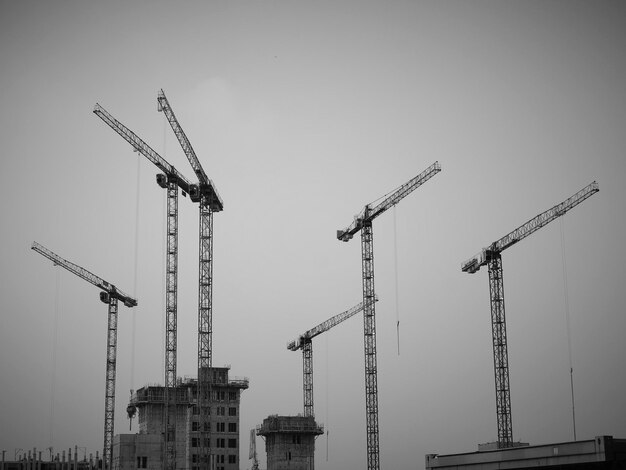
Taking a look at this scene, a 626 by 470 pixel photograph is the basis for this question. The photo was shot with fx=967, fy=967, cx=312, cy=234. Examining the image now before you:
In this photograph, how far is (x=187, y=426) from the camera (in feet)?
573

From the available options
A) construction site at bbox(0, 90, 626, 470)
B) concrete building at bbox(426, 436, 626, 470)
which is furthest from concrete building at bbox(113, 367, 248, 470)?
concrete building at bbox(426, 436, 626, 470)

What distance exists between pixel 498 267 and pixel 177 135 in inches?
2182

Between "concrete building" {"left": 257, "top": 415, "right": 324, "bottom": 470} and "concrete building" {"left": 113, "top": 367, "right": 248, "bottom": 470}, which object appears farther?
"concrete building" {"left": 257, "top": 415, "right": 324, "bottom": 470}

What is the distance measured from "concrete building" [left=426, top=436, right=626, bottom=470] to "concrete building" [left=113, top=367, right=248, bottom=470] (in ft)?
280

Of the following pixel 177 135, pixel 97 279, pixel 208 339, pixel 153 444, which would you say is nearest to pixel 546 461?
pixel 208 339

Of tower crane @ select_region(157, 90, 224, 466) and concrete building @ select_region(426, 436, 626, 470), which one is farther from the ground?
tower crane @ select_region(157, 90, 224, 466)

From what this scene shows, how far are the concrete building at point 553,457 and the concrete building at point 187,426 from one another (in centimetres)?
8544

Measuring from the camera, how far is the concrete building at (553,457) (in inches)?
2749

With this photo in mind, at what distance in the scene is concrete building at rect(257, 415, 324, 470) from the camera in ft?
574

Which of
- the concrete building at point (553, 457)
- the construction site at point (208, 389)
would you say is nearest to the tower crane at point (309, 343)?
the construction site at point (208, 389)

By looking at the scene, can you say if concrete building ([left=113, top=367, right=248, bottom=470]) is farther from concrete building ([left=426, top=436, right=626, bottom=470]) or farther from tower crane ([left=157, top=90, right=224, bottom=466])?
concrete building ([left=426, top=436, right=626, bottom=470])

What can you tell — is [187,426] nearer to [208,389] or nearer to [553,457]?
[208,389]

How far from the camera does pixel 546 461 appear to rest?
2960 inches

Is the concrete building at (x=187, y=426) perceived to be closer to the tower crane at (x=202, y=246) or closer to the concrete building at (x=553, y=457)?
the tower crane at (x=202, y=246)
